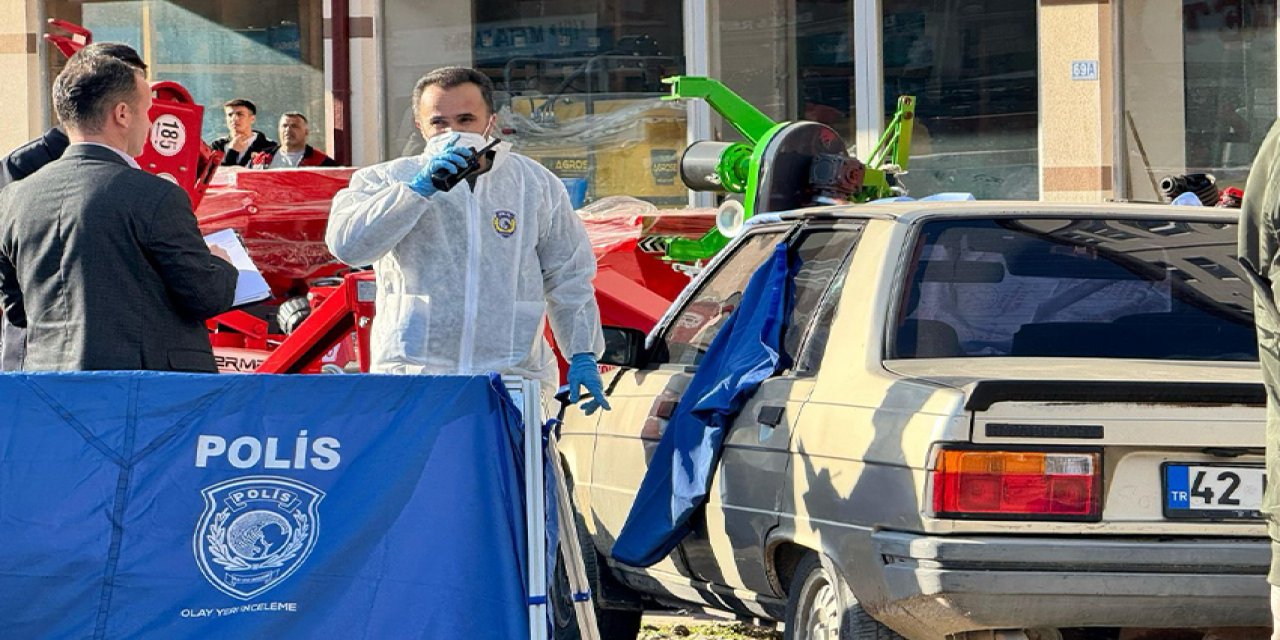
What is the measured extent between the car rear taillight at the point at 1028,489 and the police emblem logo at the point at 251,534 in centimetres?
156

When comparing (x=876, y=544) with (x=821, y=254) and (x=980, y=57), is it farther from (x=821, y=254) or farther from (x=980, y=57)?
(x=980, y=57)

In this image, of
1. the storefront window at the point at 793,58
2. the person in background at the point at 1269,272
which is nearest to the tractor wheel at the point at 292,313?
the storefront window at the point at 793,58

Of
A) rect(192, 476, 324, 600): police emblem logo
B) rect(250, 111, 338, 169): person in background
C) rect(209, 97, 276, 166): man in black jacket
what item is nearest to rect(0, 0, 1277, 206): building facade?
rect(250, 111, 338, 169): person in background

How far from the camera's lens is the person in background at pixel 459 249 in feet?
18.0

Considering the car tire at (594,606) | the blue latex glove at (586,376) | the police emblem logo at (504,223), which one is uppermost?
the police emblem logo at (504,223)

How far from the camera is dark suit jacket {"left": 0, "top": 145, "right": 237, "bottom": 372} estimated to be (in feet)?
16.9

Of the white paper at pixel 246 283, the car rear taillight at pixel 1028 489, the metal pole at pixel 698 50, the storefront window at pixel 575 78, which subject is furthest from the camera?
the storefront window at pixel 575 78

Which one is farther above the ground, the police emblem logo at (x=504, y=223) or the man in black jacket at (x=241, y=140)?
the man in black jacket at (x=241, y=140)

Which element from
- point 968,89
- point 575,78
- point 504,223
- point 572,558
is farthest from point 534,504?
point 575,78

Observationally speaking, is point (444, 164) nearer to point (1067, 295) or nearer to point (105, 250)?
point (105, 250)

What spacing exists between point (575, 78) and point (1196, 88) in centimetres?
500

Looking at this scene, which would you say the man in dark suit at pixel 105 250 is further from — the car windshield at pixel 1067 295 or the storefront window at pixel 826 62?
the storefront window at pixel 826 62

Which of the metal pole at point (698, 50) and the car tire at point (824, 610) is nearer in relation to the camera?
the car tire at point (824, 610)

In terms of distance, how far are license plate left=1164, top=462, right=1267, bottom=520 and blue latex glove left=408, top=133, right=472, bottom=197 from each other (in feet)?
6.50
